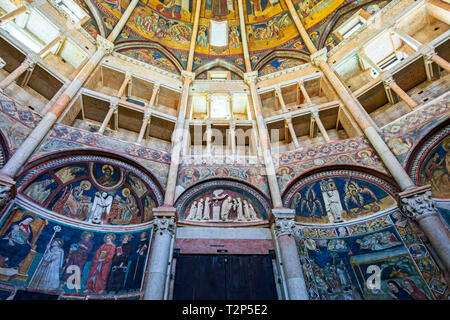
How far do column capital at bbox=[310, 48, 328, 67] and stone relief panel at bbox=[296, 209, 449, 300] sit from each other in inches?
352

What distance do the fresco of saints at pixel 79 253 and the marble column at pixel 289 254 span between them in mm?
6147

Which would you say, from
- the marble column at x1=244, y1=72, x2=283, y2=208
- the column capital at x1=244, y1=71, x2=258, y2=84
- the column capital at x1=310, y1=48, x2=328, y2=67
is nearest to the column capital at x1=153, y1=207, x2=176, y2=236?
the marble column at x1=244, y1=72, x2=283, y2=208

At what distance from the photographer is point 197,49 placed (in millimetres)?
16922

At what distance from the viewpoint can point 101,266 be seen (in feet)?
26.1

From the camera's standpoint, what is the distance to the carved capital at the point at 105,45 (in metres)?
13.0

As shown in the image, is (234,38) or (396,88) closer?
(396,88)

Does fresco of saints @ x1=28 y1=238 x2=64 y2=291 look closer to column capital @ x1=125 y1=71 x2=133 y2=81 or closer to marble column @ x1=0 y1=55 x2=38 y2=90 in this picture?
marble column @ x1=0 y1=55 x2=38 y2=90

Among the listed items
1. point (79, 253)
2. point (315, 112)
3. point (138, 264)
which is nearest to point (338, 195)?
point (315, 112)

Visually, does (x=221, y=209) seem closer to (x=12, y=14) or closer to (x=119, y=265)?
(x=119, y=265)

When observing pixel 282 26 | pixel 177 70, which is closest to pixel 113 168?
pixel 177 70

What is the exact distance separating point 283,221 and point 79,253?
662 centimetres

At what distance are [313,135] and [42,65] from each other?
1260cm

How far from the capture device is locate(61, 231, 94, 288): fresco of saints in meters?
7.54
